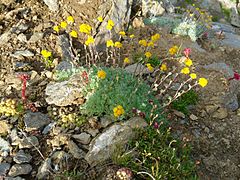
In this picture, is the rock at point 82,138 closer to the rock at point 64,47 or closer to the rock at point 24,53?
the rock at point 64,47

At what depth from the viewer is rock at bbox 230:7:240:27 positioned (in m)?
12.6

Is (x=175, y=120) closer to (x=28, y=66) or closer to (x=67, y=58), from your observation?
(x=67, y=58)

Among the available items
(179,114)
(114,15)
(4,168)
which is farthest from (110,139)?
(114,15)

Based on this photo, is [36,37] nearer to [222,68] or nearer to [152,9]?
[152,9]

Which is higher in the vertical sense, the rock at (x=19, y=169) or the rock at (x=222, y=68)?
the rock at (x=222, y=68)

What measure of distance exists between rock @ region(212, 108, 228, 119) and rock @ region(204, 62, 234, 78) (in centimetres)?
140

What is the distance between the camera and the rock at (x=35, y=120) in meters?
4.87

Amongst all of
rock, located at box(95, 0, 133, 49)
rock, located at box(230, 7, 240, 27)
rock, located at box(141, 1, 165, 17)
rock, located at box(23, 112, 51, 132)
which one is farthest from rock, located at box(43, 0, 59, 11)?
rock, located at box(230, 7, 240, 27)

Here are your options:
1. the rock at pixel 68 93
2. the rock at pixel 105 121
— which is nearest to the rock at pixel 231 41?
the rock at pixel 68 93

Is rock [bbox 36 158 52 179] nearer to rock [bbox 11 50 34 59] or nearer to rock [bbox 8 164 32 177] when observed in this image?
rock [bbox 8 164 32 177]

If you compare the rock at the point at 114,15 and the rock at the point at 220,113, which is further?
the rock at the point at 114,15

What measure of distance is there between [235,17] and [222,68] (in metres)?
6.43

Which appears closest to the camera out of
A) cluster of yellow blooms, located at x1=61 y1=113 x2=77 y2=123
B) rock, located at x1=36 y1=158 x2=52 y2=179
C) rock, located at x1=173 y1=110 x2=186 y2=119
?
rock, located at x1=36 y1=158 x2=52 y2=179

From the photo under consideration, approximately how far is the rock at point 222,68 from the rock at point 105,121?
12.1ft
